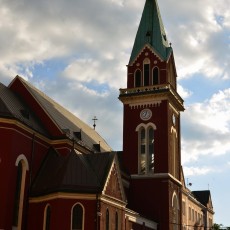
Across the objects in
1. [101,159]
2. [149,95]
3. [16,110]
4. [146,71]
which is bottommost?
[101,159]

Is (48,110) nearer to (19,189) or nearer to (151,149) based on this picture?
(19,189)

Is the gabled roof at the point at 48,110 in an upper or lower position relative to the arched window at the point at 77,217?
upper

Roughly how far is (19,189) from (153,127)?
21227 mm

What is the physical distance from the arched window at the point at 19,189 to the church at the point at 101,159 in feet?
0.27

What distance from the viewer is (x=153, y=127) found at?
189 feet

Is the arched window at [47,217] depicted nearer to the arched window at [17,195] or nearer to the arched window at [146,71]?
the arched window at [17,195]

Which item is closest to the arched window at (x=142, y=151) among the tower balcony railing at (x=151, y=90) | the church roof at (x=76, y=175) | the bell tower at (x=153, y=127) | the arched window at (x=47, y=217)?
the bell tower at (x=153, y=127)

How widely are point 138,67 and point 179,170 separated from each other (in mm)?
13686

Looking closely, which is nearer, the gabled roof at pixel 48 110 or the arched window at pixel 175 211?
the gabled roof at pixel 48 110

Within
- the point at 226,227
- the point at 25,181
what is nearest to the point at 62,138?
the point at 25,181

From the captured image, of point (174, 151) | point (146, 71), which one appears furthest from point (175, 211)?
point (146, 71)

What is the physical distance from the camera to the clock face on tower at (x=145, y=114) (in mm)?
58219

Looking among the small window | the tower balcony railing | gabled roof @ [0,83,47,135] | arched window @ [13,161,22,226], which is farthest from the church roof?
the small window

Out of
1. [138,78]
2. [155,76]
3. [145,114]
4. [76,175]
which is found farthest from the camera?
[138,78]
